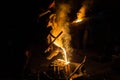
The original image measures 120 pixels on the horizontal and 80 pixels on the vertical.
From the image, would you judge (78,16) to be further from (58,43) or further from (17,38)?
(17,38)

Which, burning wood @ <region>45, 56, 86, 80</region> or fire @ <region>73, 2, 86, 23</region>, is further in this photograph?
fire @ <region>73, 2, 86, 23</region>

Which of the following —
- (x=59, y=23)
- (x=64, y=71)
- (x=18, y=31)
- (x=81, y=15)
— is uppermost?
(x=81, y=15)

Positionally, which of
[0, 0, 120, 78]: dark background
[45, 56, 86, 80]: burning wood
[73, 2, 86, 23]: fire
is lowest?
[45, 56, 86, 80]: burning wood

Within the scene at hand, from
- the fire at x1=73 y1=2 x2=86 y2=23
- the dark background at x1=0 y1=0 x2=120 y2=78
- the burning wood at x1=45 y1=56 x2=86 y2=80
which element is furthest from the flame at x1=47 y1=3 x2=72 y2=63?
the fire at x1=73 y1=2 x2=86 y2=23

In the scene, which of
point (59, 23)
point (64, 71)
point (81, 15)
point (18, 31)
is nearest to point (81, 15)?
point (81, 15)

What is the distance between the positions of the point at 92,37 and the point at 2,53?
30.0 ft

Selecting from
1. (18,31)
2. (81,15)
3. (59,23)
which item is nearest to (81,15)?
(81,15)

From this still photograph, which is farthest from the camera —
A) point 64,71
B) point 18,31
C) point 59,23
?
point 59,23

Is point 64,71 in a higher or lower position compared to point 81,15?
lower

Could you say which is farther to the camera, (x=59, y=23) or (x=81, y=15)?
(x=81, y=15)

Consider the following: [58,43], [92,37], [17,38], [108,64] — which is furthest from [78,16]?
[17,38]

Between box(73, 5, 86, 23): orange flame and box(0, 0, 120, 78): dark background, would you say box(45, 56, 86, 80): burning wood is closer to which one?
box(0, 0, 120, 78): dark background

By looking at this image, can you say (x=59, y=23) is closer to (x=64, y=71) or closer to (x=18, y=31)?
(x=18, y=31)

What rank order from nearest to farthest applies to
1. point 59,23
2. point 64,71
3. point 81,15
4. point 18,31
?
point 64,71, point 18,31, point 59,23, point 81,15
